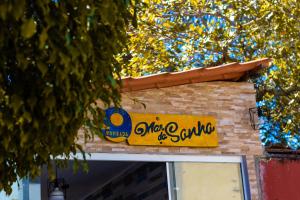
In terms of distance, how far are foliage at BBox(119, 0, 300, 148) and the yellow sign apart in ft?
12.5

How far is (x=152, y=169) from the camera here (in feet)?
34.7

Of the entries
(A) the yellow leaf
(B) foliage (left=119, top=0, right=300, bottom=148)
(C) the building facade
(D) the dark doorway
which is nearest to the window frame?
(C) the building facade

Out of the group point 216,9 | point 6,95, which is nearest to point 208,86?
point 216,9

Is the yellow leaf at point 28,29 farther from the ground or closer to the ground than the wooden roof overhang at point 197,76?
closer to the ground

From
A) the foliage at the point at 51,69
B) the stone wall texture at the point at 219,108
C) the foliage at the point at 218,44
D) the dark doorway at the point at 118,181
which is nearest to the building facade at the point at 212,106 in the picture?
the stone wall texture at the point at 219,108

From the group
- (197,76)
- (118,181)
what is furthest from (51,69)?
(118,181)

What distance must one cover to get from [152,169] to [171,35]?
4214 mm

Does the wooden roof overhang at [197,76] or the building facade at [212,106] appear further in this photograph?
the building facade at [212,106]

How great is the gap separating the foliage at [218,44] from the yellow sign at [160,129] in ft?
12.5

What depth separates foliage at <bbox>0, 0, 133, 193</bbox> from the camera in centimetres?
418

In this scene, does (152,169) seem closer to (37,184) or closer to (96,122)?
(37,184)

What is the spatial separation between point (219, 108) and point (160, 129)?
48.2 inches

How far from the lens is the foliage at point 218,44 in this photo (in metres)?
13.3

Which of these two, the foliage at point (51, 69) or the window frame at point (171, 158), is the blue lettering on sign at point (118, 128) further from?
the foliage at point (51, 69)
